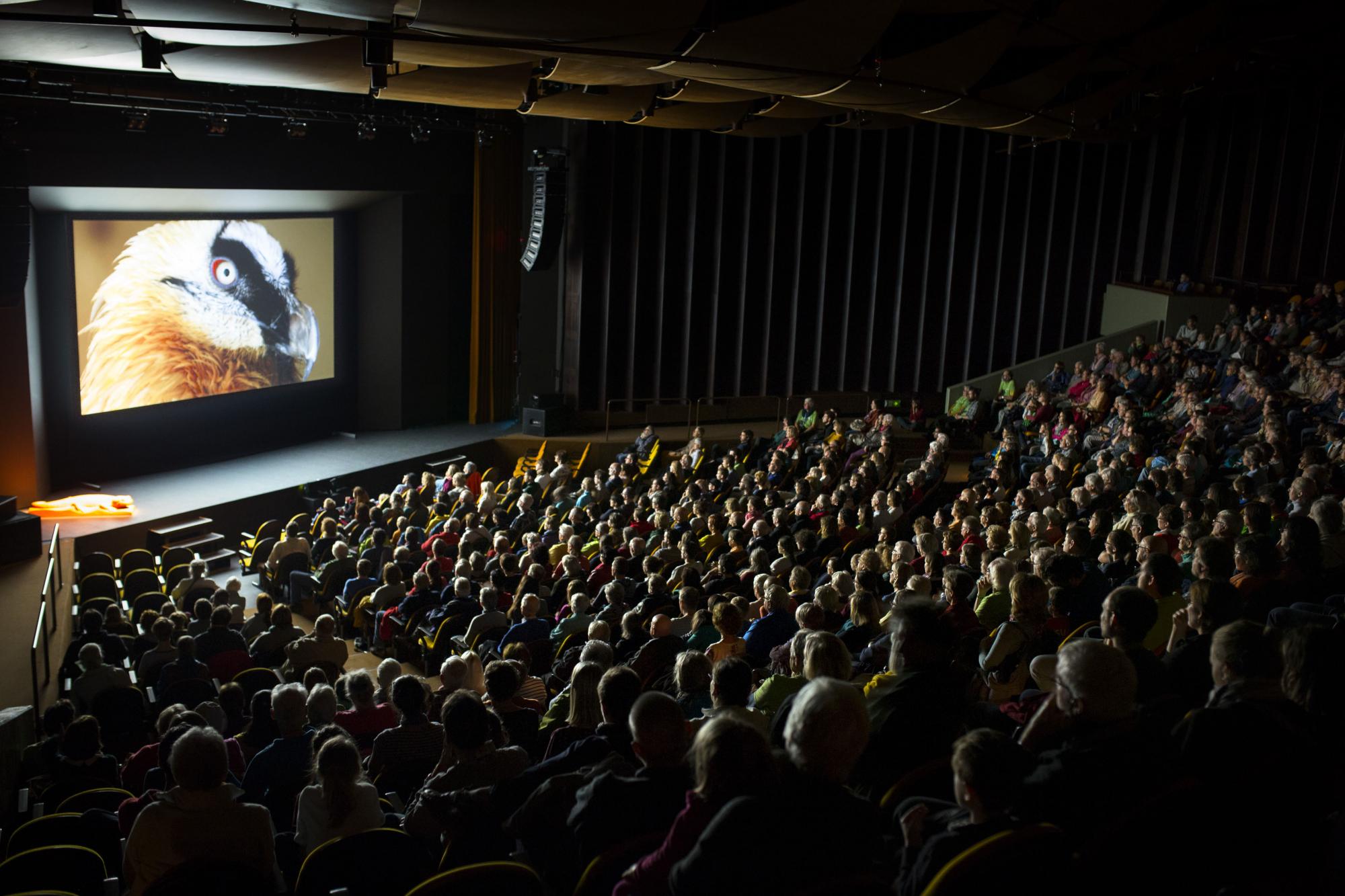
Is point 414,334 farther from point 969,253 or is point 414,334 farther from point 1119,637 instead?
point 1119,637

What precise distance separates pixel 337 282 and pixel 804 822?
13724 millimetres

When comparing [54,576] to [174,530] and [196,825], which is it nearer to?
[174,530]

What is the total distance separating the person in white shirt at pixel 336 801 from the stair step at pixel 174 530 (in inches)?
329

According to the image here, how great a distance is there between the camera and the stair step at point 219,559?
35.2ft

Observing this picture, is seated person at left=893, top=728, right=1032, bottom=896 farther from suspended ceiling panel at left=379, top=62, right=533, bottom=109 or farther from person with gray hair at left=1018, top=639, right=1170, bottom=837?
suspended ceiling panel at left=379, top=62, right=533, bottom=109

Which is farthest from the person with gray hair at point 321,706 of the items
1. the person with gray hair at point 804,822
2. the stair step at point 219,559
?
the stair step at point 219,559

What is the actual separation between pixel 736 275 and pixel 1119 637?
541 inches

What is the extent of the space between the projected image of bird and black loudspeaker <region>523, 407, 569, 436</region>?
3012mm

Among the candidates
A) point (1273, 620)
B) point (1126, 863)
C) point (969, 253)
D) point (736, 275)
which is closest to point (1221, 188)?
point (969, 253)

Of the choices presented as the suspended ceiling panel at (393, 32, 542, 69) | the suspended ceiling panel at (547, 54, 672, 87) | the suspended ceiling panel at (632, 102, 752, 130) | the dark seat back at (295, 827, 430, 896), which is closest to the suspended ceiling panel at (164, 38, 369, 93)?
the suspended ceiling panel at (393, 32, 542, 69)

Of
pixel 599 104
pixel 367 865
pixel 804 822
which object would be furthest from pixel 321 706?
pixel 599 104

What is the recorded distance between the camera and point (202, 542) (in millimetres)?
10891

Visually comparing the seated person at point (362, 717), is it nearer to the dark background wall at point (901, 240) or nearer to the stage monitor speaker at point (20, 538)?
the stage monitor speaker at point (20, 538)

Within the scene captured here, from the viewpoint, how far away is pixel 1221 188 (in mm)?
17031
